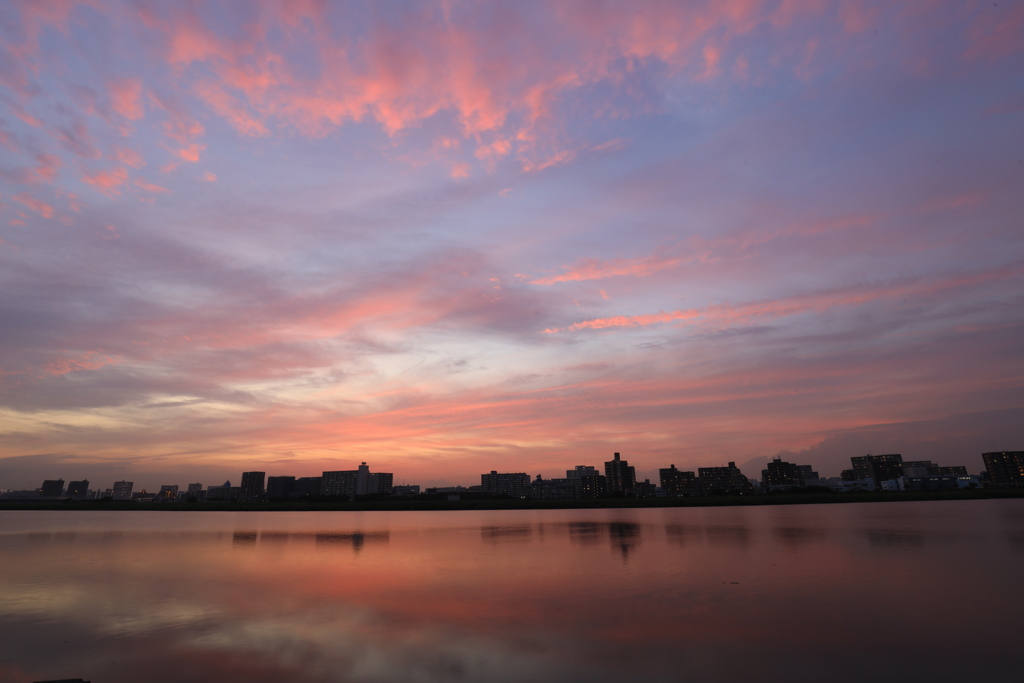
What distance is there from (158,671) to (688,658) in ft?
50.4

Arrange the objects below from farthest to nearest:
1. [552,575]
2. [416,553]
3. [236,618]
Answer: [416,553] → [552,575] → [236,618]

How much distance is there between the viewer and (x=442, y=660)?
15195 mm

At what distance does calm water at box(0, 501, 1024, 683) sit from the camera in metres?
14.5

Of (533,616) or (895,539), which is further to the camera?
(895,539)

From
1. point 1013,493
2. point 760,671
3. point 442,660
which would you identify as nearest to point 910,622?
point 760,671

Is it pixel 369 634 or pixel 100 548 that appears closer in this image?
pixel 369 634

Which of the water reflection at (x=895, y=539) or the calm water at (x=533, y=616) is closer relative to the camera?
the calm water at (x=533, y=616)

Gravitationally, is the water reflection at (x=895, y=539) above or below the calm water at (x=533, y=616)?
below

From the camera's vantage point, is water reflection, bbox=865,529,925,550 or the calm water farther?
water reflection, bbox=865,529,925,550

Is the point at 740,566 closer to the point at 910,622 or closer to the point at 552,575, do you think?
the point at 552,575

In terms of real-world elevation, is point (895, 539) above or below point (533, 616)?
below

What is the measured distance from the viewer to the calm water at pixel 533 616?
47.6 feet

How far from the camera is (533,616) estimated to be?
20609 millimetres

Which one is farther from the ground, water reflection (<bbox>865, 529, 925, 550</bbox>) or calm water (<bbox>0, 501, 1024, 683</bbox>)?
calm water (<bbox>0, 501, 1024, 683</bbox>)
